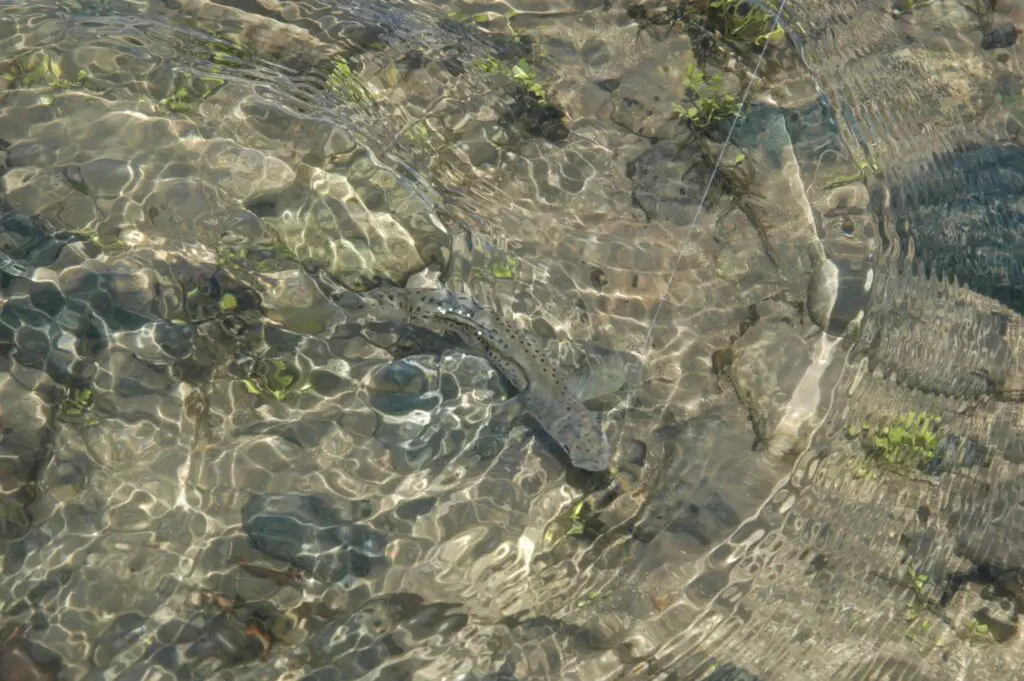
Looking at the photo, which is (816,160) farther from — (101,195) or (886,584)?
(101,195)

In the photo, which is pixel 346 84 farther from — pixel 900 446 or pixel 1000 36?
pixel 1000 36

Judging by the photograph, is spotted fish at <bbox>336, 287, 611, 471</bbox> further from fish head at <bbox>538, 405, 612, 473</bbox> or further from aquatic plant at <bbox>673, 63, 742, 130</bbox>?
aquatic plant at <bbox>673, 63, 742, 130</bbox>

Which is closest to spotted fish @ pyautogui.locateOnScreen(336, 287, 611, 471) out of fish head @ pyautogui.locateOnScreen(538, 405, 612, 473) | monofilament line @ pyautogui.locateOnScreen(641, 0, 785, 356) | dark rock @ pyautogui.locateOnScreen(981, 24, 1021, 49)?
fish head @ pyautogui.locateOnScreen(538, 405, 612, 473)

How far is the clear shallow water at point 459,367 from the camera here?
5637 mm

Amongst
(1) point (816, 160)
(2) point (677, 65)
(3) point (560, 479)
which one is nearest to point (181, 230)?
(3) point (560, 479)

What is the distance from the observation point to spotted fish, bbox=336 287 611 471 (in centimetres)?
645

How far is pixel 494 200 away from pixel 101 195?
3.40m

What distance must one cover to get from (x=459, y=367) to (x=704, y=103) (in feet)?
12.6

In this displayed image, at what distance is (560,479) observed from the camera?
629 cm

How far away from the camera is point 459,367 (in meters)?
6.66

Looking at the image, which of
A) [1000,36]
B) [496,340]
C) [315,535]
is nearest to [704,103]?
[496,340]

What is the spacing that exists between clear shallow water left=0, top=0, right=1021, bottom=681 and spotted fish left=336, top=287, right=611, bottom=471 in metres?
0.17

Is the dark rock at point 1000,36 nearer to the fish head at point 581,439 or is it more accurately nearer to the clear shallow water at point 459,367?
the clear shallow water at point 459,367

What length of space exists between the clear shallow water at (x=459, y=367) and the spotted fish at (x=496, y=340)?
0.56 feet
